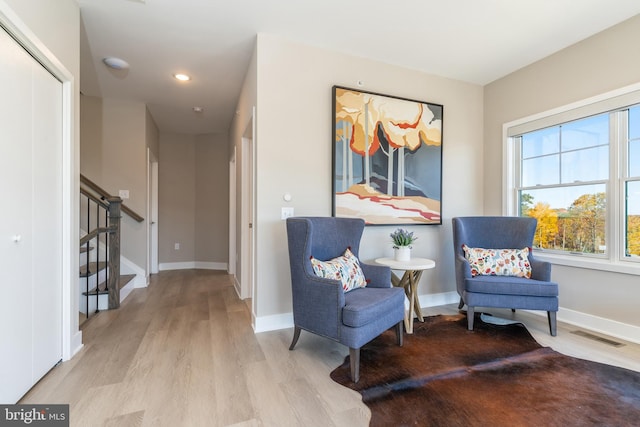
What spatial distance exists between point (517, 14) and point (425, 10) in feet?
2.51

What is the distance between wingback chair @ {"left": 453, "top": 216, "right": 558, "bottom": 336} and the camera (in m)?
2.49

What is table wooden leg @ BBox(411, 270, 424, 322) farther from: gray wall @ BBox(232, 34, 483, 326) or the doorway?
the doorway

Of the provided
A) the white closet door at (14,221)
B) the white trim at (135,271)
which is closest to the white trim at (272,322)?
the white closet door at (14,221)

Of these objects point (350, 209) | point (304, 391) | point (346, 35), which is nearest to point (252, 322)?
point (304, 391)

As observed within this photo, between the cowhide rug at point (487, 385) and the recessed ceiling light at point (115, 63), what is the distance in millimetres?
3503

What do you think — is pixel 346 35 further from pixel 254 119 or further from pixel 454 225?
pixel 454 225

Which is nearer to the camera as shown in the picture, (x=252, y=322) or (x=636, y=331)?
(x=636, y=331)

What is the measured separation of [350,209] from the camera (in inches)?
114

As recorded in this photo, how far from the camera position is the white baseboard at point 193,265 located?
214 inches

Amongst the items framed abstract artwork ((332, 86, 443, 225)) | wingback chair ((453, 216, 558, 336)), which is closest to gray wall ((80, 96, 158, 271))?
framed abstract artwork ((332, 86, 443, 225))

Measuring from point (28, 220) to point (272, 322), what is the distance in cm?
182

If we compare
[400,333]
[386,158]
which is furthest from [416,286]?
[386,158]

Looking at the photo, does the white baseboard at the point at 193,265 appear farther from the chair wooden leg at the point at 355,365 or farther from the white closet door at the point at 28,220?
the chair wooden leg at the point at 355,365

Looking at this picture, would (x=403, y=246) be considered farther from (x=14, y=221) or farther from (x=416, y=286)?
(x=14, y=221)
